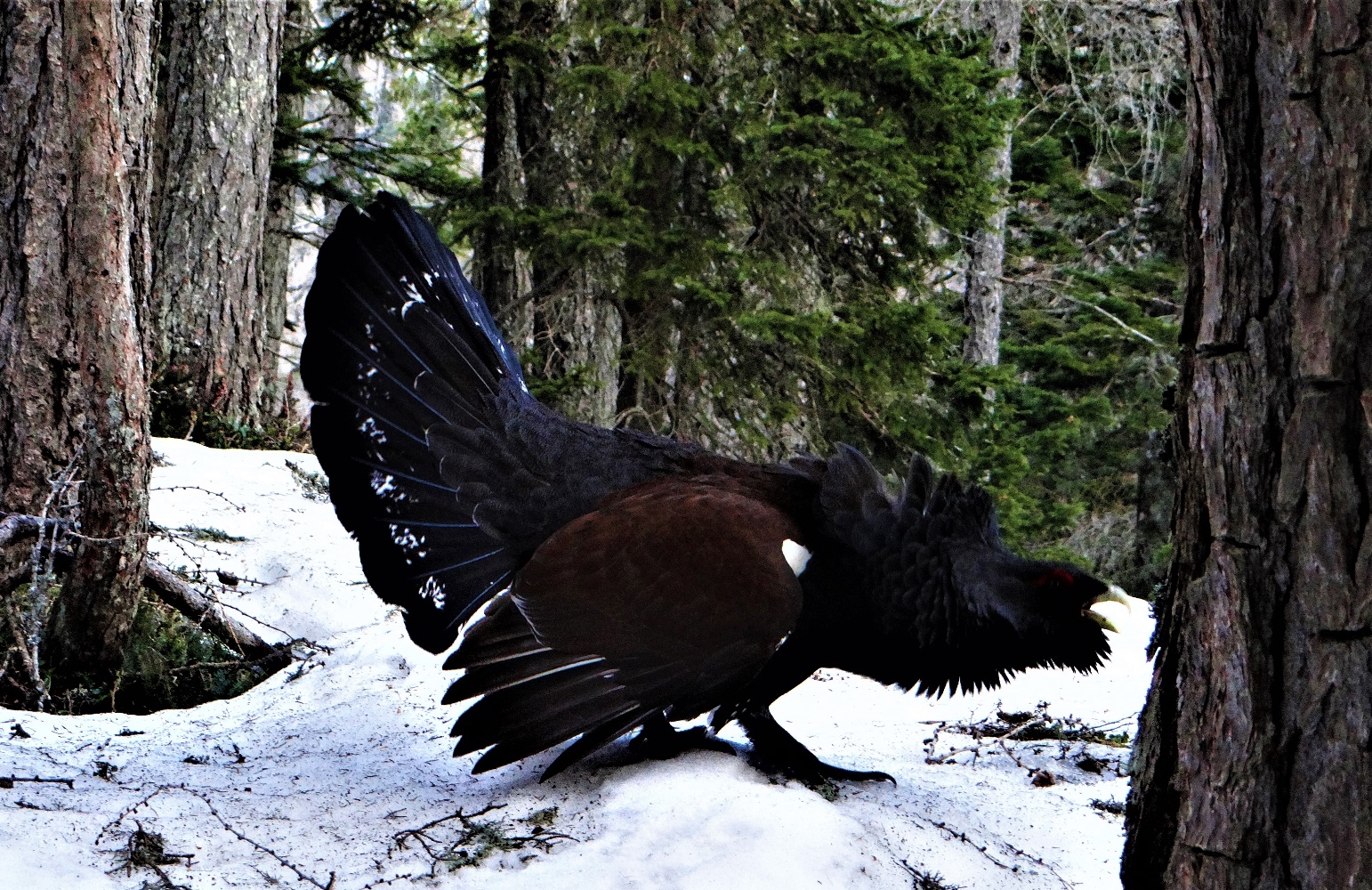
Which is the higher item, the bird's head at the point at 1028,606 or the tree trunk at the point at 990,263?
the tree trunk at the point at 990,263

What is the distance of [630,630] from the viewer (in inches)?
110

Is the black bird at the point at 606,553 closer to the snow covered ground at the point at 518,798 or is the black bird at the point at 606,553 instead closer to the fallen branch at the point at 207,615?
the snow covered ground at the point at 518,798

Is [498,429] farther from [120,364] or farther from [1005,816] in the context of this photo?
[1005,816]

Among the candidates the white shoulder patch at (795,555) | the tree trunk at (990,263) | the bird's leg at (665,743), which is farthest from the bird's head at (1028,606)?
the tree trunk at (990,263)

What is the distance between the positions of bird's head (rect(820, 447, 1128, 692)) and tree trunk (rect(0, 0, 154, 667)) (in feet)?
7.35

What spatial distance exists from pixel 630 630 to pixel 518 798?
0.49 m

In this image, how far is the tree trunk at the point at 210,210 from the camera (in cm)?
718

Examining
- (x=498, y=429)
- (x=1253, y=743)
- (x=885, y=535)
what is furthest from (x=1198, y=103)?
(x=498, y=429)

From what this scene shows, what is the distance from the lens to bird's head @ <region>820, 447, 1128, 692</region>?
9.86 feet

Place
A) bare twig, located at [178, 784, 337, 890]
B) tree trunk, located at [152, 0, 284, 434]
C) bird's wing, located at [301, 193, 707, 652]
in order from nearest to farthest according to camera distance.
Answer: bare twig, located at [178, 784, 337, 890] → bird's wing, located at [301, 193, 707, 652] → tree trunk, located at [152, 0, 284, 434]

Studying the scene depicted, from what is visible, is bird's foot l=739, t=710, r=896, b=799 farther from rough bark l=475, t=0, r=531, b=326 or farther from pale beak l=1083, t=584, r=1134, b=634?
rough bark l=475, t=0, r=531, b=326

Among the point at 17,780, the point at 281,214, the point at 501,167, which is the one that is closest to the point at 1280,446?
the point at 17,780

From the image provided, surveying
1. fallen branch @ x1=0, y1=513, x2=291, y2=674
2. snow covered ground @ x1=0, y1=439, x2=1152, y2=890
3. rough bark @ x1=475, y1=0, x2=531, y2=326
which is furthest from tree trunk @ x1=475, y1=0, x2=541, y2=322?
snow covered ground @ x1=0, y1=439, x2=1152, y2=890

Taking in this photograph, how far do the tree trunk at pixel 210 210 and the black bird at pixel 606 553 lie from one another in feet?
13.4
